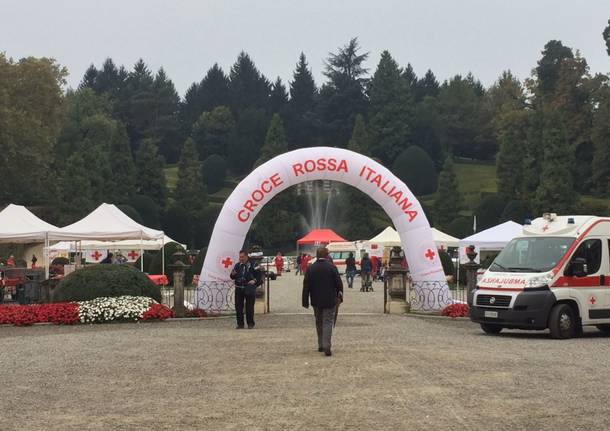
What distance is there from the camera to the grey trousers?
51.1 feet

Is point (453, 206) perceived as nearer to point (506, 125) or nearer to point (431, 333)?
point (506, 125)

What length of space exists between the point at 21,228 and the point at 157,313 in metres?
11.3

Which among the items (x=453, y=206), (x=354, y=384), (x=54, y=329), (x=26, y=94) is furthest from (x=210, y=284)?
(x=453, y=206)

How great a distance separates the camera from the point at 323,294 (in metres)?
16.0

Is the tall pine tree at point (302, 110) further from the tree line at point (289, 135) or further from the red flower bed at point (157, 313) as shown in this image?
the red flower bed at point (157, 313)

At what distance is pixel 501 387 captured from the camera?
11.8 m

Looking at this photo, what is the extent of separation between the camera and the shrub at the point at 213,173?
376 feet

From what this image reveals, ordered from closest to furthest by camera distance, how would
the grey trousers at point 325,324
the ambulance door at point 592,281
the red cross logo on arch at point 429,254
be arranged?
1. the grey trousers at point 325,324
2. the ambulance door at point 592,281
3. the red cross logo on arch at point 429,254

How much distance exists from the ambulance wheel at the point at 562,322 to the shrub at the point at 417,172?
89.4 metres

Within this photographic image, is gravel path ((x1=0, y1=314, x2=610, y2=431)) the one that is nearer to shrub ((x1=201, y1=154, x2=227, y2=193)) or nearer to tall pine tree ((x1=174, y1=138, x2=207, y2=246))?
tall pine tree ((x1=174, y1=138, x2=207, y2=246))

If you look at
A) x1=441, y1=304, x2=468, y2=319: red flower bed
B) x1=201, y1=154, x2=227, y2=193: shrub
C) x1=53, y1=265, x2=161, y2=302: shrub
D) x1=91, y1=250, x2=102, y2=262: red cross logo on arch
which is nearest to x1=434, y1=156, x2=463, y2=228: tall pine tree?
x1=201, y1=154, x2=227, y2=193: shrub

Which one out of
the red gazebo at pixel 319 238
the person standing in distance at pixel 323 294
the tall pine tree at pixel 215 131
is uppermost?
the tall pine tree at pixel 215 131

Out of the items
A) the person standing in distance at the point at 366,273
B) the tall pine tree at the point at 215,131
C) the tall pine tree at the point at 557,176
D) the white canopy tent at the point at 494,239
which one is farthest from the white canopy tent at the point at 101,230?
the tall pine tree at the point at 215,131

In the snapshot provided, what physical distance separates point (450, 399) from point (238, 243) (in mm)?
15332
